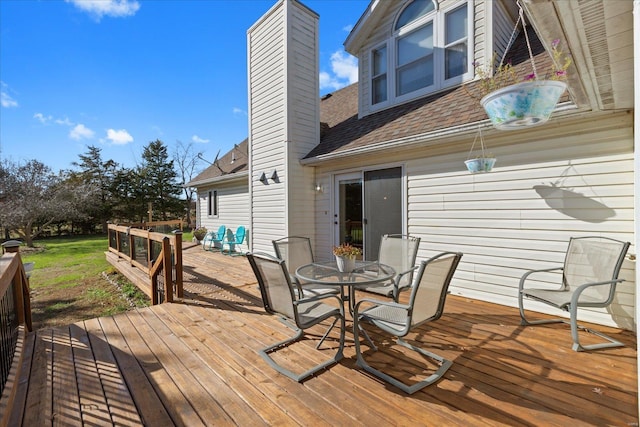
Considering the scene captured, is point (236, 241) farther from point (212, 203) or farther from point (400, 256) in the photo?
point (400, 256)

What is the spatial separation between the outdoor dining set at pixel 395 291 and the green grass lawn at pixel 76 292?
3.95 m

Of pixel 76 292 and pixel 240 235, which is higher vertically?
pixel 240 235

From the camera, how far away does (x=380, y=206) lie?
5207 millimetres

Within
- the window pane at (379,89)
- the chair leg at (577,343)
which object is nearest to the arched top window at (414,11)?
the window pane at (379,89)

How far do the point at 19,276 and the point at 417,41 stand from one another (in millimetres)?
7211

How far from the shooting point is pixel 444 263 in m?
2.08

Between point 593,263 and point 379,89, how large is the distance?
4.83 meters

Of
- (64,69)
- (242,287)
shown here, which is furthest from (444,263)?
(64,69)

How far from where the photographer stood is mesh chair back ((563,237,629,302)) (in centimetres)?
286

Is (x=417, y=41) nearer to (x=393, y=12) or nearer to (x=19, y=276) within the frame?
(x=393, y=12)

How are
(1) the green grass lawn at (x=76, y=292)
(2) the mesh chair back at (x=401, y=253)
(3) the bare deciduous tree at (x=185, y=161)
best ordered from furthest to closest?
(3) the bare deciduous tree at (x=185, y=161) → (1) the green grass lawn at (x=76, y=292) → (2) the mesh chair back at (x=401, y=253)

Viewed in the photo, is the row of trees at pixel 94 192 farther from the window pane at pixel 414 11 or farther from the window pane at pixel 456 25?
the window pane at pixel 456 25

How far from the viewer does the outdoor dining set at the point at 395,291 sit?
2.13 m

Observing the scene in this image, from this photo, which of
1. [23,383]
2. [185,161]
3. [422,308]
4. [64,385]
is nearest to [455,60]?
[422,308]
